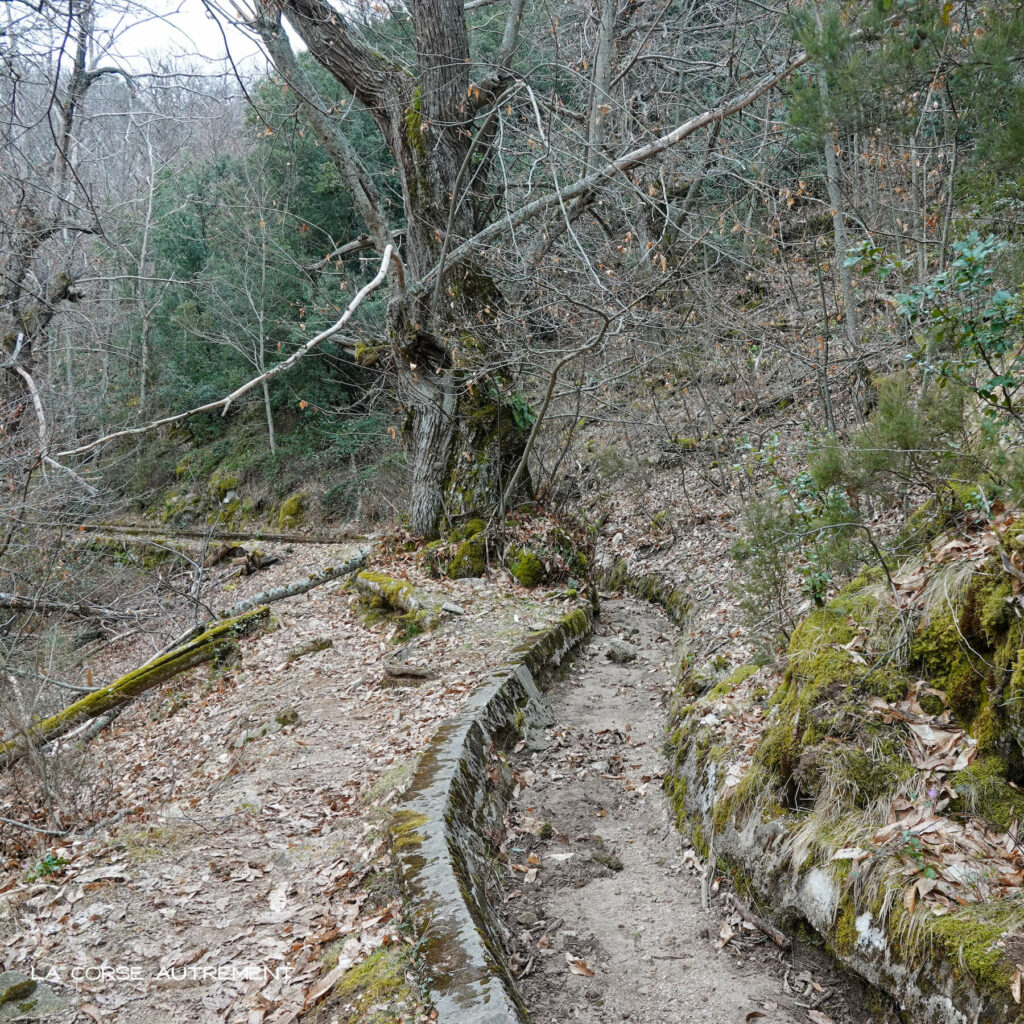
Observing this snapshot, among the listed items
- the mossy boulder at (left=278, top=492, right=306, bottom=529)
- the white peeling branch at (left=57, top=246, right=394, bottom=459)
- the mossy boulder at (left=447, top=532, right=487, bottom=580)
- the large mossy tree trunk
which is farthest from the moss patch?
the mossy boulder at (left=278, top=492, right=306, bottom=529)

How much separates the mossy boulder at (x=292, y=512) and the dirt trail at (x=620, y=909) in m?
14.9

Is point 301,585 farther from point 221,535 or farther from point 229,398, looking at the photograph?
point 221,535

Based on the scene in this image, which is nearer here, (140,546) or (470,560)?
(470,560)

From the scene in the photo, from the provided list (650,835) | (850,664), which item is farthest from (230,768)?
(850,664)

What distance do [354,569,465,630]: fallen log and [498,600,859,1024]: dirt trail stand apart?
1.88 m

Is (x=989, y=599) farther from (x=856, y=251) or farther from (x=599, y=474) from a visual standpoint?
(x=599, y=474)

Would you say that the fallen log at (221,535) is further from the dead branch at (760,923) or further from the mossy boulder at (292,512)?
the dead branch at (760,923)

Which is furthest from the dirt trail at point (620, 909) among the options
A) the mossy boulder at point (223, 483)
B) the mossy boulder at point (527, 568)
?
the mossy boulder at point (223, 483)

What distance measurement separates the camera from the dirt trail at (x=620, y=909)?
11.3 feet

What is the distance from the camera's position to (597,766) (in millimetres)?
6000

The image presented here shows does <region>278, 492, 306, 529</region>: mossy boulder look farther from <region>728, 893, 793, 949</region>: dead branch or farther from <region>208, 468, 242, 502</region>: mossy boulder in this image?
<region>728, 893, 793, 949</region>: dead branch

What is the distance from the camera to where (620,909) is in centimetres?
425

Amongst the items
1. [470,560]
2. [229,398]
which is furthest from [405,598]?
[229,398]

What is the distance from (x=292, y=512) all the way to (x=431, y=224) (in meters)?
12.7
